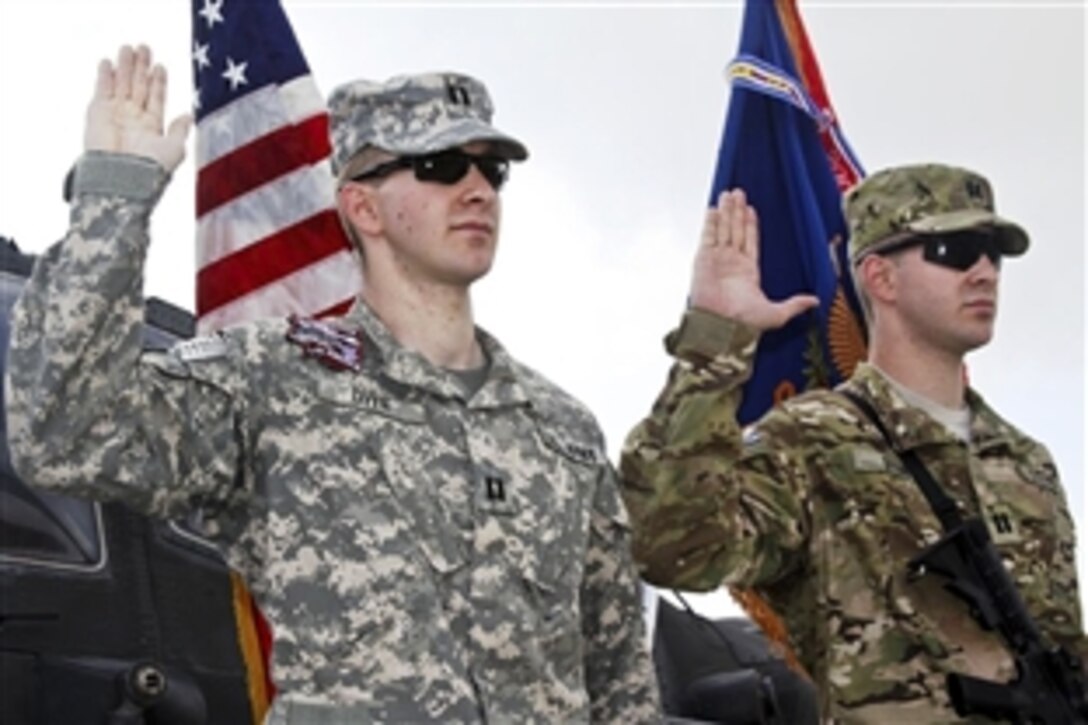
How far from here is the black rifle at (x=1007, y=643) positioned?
489 centimetres

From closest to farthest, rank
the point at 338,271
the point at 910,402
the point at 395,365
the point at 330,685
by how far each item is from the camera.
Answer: the point at 330,685 < the point at 395,365 < the point at 910,402 < the point at 338,271

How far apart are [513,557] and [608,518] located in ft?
1.25

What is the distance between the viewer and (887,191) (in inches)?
219

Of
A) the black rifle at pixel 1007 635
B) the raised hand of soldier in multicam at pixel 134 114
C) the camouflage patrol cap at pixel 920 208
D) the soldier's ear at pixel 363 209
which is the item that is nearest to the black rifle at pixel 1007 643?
the black rifle at pixel 1007 635

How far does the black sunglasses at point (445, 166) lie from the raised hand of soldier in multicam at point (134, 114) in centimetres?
49

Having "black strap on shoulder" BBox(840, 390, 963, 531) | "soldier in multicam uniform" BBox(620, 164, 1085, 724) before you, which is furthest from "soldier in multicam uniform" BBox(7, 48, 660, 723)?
"black strap on shoulder" BBox(840, 390, 963, 531)

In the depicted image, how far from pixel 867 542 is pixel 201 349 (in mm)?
1661

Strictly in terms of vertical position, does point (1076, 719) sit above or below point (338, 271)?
below

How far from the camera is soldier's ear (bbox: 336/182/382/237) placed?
14.7 feet

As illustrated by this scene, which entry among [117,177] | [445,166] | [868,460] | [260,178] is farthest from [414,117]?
[260,178]

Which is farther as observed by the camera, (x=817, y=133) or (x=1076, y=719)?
(x=817, y=133)

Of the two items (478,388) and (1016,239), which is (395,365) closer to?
(478,388)

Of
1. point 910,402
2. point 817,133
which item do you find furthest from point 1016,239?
point 817,133

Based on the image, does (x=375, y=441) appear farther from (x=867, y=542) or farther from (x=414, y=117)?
(x=867, y=542)
